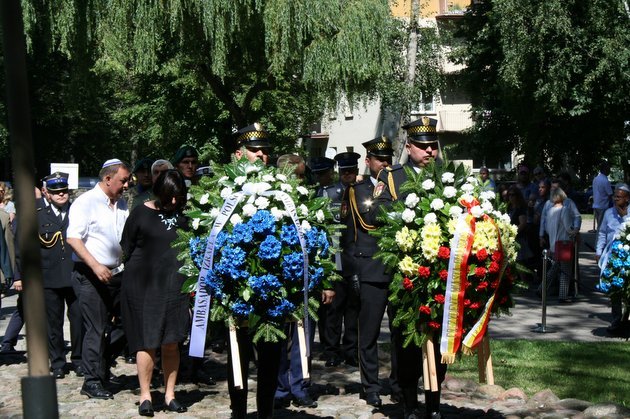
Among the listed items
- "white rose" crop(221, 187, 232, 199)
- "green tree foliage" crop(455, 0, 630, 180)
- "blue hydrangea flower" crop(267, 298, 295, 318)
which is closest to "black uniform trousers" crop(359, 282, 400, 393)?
"blue hydrangea flower" crop(267, 298, 295, 318)

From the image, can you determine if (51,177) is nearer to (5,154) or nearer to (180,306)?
(180,306)

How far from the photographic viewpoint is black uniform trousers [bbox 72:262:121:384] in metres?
9.70

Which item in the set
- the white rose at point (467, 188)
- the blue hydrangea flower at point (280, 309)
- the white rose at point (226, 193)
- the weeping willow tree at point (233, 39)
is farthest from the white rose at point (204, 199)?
the weeping willow tree at point (233, 39)

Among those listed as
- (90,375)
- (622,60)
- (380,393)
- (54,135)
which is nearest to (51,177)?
(90,375)

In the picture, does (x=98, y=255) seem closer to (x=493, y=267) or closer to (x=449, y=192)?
(x=449, y=192)

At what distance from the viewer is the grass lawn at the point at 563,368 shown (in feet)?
30.9

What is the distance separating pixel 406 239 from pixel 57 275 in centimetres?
481

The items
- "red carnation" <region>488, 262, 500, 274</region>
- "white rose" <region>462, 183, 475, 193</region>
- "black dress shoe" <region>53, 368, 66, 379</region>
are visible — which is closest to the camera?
"red carnation" <region>488, 262, 500, 274</region>

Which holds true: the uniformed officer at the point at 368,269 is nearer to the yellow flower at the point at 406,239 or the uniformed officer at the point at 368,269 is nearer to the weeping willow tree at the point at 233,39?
the yellow flower at the point at 406,239

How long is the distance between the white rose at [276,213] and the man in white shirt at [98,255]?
2734 millimetres

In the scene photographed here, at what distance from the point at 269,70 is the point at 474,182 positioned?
10428mm

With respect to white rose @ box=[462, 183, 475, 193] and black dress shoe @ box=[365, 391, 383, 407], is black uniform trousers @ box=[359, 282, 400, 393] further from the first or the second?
white rose @ box=[462, 183, 475, 193]

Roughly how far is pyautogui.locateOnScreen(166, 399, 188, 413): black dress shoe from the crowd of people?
0.04 feet

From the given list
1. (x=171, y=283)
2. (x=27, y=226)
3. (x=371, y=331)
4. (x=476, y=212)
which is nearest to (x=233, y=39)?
(x=171, y=283)
